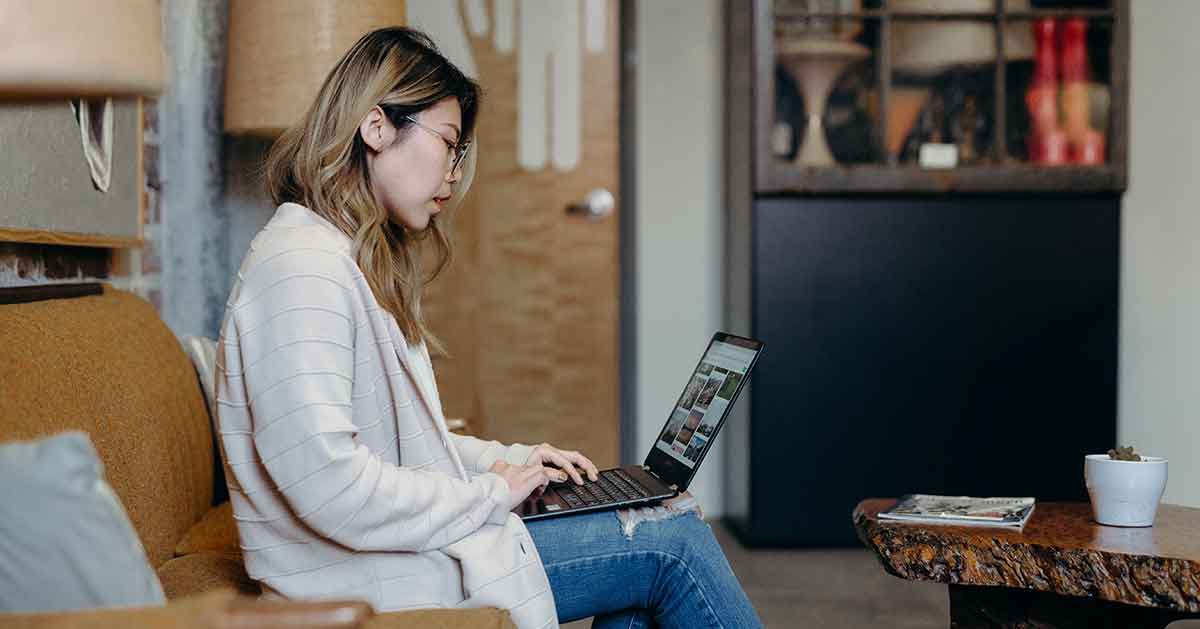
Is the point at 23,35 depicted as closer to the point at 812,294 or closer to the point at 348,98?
the point at 348,98

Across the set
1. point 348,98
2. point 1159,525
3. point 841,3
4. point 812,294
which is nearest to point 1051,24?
point 841,3

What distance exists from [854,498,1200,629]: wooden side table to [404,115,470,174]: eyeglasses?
0.77 metres

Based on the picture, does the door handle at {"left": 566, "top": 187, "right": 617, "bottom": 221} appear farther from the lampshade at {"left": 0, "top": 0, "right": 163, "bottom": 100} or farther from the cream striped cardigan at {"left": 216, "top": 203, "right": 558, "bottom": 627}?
the lampshade at {"left": 0, "top": 0, "right": 163, "bottom": 100}

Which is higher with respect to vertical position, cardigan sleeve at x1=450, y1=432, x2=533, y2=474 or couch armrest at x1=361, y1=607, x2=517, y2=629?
cardigan sleeve at x1=450, y1=432, x2=533, y2=474

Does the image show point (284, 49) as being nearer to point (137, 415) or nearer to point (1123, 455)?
point (137, 415)

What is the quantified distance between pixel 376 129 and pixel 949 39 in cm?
240

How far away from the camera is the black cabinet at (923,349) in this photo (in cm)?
359

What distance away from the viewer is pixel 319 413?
1.37 metres

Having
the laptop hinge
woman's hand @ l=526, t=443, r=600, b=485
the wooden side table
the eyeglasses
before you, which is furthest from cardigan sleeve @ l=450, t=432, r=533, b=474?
the wooden side table

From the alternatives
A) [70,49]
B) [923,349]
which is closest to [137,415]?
[70,49]

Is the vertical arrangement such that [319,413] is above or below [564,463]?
above

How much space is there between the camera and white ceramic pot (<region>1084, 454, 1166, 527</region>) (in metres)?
1.82

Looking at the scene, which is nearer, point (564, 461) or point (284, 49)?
point (564, 461)

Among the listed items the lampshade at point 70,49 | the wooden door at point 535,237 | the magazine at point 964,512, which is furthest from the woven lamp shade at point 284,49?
the lampshade at point 70,49
